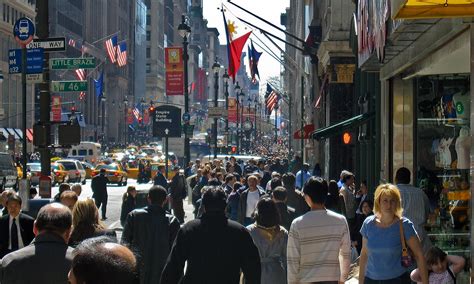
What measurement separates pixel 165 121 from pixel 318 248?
3261 centimetres

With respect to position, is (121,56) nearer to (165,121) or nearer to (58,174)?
(58,174)

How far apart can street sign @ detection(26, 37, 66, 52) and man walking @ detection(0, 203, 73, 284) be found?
11.2m

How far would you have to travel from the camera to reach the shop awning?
8844 millimetres

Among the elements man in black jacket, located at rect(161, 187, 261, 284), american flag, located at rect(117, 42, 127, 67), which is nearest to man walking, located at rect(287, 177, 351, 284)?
man in black jacket, located at rect(161, 187, 261, 284)

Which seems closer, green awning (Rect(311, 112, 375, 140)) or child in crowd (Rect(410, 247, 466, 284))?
child in crowd (Rect(410, 247, 466, 284))

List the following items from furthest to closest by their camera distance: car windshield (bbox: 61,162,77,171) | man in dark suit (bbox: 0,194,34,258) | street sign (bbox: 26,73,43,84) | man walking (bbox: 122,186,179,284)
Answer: car windshield (bbox: 61,162,77,171) < street sign (bbox: 26,73,43,84) < man in dark suit (bbox: 0,194,34,258) < man walking (bbox: 122,186,179,284)

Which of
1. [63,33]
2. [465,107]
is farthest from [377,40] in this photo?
[63,33]

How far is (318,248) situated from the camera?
8.47 metres

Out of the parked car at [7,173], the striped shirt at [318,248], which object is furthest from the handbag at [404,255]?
the parked car at [7,173]

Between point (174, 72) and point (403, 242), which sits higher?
point (174, 72)

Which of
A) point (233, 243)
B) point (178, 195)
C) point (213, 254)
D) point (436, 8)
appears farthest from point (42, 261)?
point (178, 195)

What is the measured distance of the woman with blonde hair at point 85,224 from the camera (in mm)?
8250

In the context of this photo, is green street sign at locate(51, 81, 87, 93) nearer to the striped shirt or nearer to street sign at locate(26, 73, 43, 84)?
street sign at locate(26, 73, 43, 84)

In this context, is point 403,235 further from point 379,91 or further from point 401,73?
point 379,91
